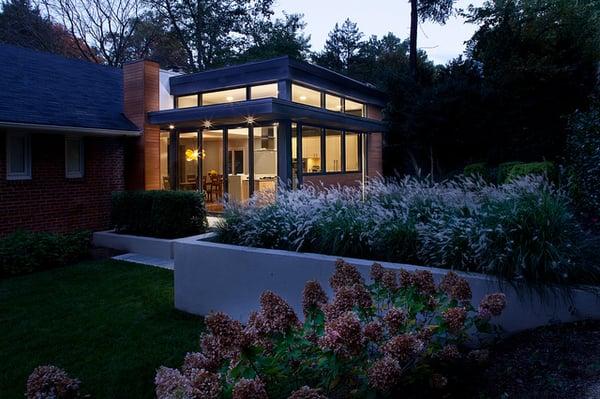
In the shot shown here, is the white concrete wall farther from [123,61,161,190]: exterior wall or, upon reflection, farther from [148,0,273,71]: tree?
[148,0,273,71]: tree

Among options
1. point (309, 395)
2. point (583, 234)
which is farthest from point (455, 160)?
point (309, 395)

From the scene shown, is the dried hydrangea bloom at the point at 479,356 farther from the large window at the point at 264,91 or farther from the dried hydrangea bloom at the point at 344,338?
the large window at the point at 264,91

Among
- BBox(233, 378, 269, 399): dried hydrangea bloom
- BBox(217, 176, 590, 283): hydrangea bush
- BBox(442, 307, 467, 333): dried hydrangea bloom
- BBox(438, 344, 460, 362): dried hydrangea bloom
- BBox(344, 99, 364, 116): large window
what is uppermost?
BBox(344, 99, 364, 116): large window

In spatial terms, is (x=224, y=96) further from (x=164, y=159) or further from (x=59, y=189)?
(x=59, y=189)

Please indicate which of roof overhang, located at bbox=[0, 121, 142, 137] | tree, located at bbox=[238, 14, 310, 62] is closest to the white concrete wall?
roof overhang, located at bbox=[0, 121, 142, 137]

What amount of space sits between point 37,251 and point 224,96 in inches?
247

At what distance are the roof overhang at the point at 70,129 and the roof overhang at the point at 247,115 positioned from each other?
1.00 meters

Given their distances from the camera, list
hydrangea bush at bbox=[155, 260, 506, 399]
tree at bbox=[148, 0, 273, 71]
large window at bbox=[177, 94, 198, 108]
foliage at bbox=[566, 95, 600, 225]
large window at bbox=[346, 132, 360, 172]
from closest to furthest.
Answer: hydrangea bush at bbox=[155, 260, 506, 399], foliage at bbox=[566, 95, 600, 225], large window at bbox=[177, 94, 198, 108], large window at bbox=[346, 132, 360, 172], tree at bbox=[148, 0, 273, 71]

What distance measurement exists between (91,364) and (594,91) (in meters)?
14.7

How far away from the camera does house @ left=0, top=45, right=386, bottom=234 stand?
938cm

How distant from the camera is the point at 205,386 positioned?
1975 mm

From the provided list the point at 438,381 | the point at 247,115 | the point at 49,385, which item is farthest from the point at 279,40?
the point at 49,385

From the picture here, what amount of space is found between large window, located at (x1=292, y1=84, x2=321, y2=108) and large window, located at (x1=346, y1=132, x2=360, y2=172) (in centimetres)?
162

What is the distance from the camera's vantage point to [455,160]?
57.9 ft
